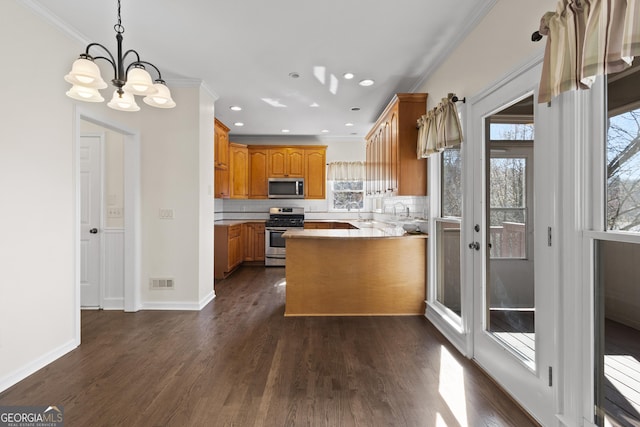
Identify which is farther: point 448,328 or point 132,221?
point 132,221

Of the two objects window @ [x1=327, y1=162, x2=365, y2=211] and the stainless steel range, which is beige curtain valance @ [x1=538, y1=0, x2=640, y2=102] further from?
window @ [x1=327, y1=162, x2=365, y2=211]

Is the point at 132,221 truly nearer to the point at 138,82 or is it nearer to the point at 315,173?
the point at 138,82

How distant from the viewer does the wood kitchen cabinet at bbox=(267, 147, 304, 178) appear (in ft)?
21.0

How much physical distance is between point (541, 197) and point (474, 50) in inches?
53.0

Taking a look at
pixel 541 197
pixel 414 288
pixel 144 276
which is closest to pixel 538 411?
pixel 541 197

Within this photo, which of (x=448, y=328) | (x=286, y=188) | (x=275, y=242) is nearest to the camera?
(x=448, y=328)

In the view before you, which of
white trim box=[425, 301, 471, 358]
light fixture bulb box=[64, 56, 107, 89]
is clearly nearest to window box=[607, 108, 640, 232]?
white trim box=[425, 301, 471, 358]

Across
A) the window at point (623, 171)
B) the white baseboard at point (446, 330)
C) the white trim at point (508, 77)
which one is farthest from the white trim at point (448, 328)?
the white trim at point (508, 77)

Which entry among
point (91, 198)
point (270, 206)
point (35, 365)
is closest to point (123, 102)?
point (35, 365)

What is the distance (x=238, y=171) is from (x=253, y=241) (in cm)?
140

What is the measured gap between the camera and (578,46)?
1350 mm

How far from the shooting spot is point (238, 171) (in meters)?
6.16

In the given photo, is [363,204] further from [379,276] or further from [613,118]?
[613,118]

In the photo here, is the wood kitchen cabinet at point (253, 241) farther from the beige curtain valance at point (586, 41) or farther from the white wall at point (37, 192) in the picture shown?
the beige curtain valance at point (586, 41)
